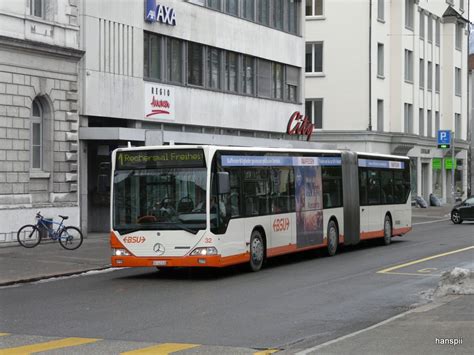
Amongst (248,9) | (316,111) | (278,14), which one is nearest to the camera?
(248,9)

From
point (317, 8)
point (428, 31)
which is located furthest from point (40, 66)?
point (428, 31)

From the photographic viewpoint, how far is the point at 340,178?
949 inches

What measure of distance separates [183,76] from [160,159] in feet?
51.6

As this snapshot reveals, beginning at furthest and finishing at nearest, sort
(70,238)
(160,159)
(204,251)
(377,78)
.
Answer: (377,78)
(70,238)
(160,159)
(204,251)

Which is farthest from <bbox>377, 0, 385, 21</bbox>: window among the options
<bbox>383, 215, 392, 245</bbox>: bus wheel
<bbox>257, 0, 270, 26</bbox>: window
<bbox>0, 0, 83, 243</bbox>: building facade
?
<bbox>0, 0, 83, 243</bbox>: building facade

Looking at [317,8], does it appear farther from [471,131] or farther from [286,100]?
[471,131]

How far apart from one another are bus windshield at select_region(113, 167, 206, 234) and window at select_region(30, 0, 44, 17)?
31.9 feet

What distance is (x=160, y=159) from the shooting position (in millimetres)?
17359

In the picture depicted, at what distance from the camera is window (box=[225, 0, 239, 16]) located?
117 ft

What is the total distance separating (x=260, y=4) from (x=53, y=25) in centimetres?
1426

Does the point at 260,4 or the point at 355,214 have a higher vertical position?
the point at 260,4

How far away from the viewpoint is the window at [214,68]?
34.5 meters

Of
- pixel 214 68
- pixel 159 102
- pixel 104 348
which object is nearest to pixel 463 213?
pixel 214 68

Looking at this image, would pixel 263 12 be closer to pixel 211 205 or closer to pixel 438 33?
pixel 211 205
